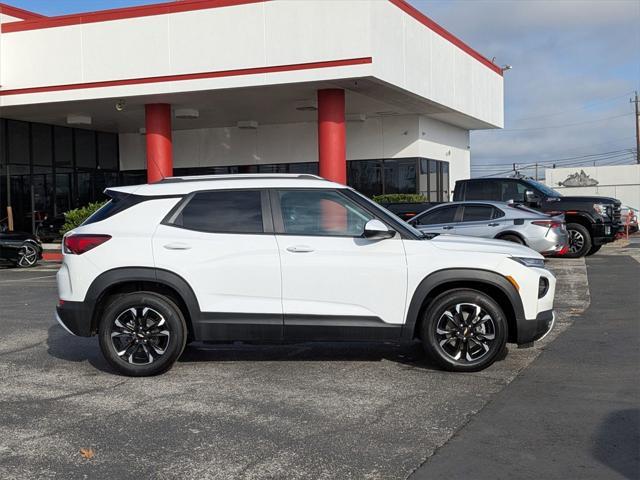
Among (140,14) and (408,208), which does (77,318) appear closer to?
(408,208)

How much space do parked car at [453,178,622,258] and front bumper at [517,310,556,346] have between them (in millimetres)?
11544

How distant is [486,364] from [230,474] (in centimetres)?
312

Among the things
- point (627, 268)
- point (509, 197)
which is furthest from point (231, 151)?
point (627, 268)

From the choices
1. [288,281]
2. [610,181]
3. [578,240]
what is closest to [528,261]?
[288,281]

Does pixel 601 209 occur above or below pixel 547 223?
above

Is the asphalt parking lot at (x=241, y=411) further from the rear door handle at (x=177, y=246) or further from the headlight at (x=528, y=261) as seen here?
the rear door handle at (x=177, y=246)

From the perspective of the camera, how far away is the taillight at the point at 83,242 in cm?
691

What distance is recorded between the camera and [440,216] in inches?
620

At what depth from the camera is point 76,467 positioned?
15.3 ft

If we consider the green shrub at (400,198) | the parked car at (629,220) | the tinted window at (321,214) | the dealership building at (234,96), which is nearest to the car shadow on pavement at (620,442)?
Answer: the tinted window at (321,214)

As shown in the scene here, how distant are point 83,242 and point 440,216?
10043 mm

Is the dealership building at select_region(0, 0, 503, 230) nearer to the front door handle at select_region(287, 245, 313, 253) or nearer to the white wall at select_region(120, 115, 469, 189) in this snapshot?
the white wall at select_region(120, 115, 469, 189)

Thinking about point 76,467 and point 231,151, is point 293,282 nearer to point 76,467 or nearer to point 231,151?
point 76,467

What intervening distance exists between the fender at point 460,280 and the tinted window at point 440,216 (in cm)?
890
